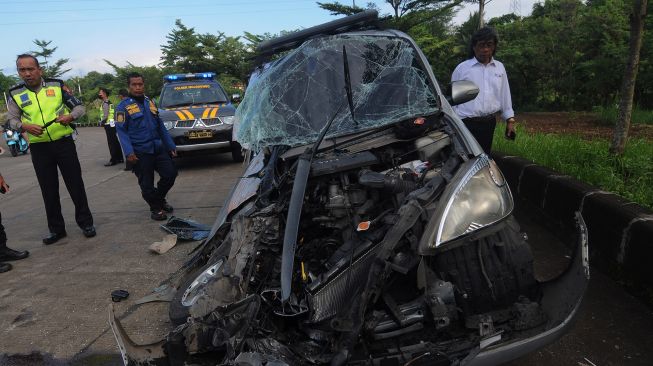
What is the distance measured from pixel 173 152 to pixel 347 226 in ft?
13.3

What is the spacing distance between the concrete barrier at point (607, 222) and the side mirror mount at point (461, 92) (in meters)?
1.26

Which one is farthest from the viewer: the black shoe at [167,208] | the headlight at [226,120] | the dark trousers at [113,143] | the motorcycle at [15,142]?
the motorcycle at [15,142]

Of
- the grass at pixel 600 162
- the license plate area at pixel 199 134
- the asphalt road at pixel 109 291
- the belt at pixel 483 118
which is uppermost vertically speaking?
the belt at pixel 483 118

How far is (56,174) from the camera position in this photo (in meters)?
4.89

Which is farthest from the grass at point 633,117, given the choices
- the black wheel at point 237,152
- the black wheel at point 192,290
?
the black wheel at point 192,290

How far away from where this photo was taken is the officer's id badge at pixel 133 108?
17.3 ft

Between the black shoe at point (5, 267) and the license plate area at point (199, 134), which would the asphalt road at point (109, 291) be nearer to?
the black shoe at point (5, 267)

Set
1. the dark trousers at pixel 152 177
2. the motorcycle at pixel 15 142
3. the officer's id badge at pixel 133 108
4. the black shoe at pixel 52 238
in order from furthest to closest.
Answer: the motorcycle at pixel 15 142
the dark trousers at pixel 152 177
the officer's id badge at pixel 133 108
the black shoe at pixel 52 238

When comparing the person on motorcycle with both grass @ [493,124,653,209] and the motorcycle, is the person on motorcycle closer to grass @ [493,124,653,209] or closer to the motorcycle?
grass @ [493,124,653,209]

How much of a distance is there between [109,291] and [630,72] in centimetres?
543

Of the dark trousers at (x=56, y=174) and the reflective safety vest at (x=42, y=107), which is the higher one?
the reflective safety vest at (x=42, y=107)

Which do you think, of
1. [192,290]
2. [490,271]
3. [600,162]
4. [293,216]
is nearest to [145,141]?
[192,290]

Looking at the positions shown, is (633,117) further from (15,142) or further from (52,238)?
(15,142)

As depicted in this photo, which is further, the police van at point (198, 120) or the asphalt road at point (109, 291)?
the police van at point (198, 120)
